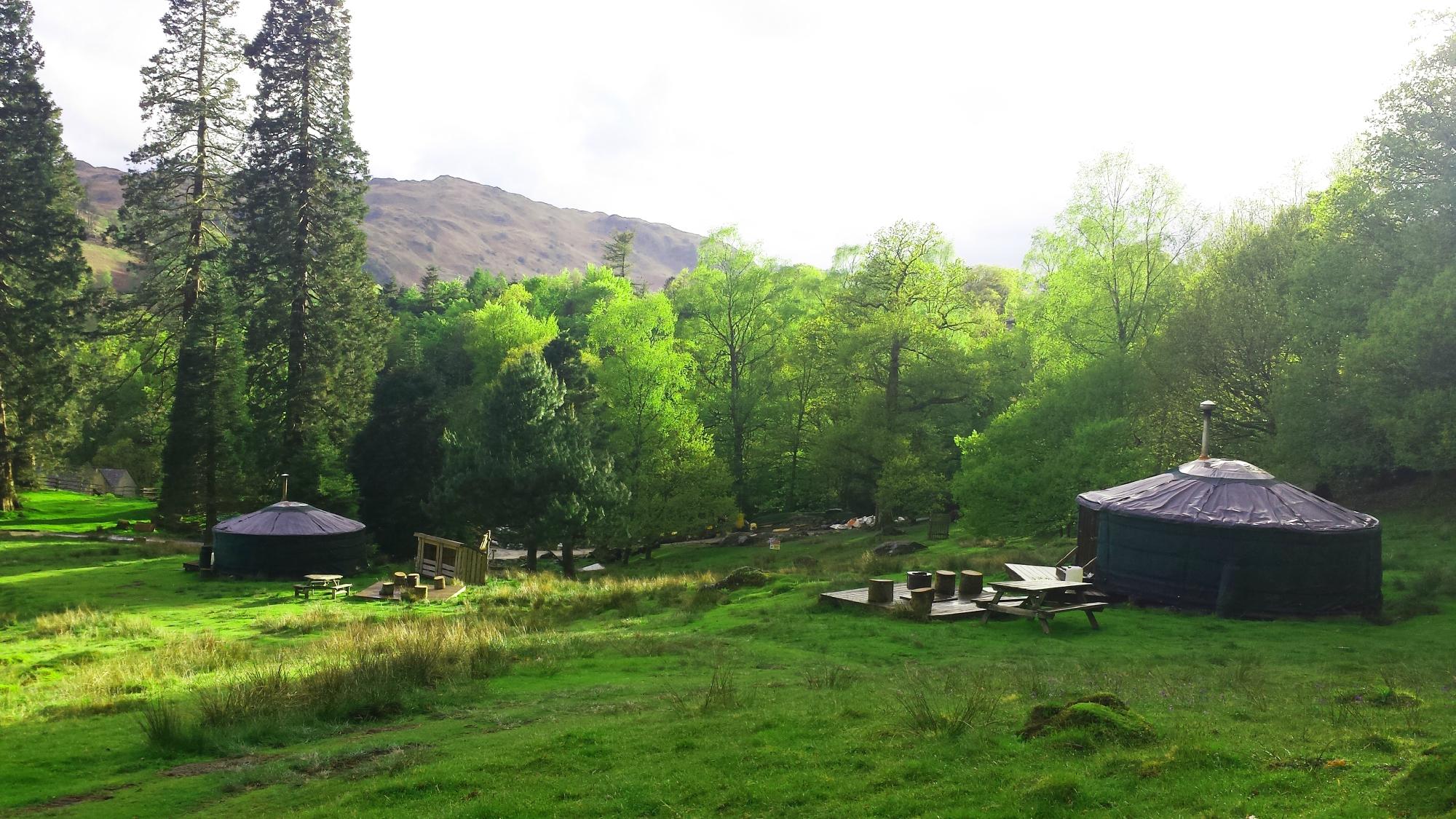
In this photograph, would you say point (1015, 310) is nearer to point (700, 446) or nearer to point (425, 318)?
point (700, 446)

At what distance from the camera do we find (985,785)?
6.63m

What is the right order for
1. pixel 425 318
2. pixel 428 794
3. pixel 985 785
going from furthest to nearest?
pixel 425 318
pixel 428 794
pixel 985 785

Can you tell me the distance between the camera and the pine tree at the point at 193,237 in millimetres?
38719

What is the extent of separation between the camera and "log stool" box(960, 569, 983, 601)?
1902 cm

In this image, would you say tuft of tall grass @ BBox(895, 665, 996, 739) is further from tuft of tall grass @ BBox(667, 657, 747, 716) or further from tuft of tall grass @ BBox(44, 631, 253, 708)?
tuft of tall grass @ BBox(44, 631, 253, 708)

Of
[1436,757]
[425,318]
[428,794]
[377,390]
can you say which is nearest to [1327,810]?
[1436,757]

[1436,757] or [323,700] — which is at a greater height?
[1436,757]

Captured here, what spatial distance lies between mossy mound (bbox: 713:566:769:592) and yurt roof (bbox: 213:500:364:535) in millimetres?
15203

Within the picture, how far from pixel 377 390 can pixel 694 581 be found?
1964cm

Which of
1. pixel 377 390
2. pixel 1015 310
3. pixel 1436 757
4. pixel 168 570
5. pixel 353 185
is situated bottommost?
pixel 168 570

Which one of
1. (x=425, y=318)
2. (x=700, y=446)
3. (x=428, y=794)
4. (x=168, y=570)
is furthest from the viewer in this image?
(x=425, y=318)

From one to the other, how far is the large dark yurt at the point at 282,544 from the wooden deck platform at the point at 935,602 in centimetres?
1948

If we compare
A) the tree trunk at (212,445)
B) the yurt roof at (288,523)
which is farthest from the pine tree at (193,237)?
the yurt roof at (288,523)

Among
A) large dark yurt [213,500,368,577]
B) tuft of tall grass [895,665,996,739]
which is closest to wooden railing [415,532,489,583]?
large dark yurt [213,500,368,577]
